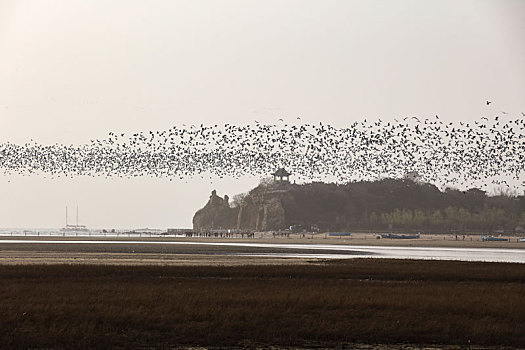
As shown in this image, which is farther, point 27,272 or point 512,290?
point 27,272

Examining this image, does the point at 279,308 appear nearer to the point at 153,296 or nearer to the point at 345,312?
the point at 345,312

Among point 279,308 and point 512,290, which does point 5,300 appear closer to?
point 279,308

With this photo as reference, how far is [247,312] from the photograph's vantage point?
4109cm

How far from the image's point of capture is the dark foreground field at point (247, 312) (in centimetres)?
3650

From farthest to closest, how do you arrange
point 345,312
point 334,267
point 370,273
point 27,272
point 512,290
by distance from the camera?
point 334,267 → point 370,273 → point 27,272 → point 512,290 → point 345,312

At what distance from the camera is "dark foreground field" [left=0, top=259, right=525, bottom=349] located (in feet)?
120

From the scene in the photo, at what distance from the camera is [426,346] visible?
119ft

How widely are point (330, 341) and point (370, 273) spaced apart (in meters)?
31.5

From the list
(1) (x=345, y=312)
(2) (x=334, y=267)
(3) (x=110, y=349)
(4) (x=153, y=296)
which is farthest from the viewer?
(2) (x=334, y=267)

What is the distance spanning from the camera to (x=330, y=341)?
36938 mm

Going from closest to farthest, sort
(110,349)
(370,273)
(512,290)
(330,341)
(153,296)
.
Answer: (110,349)
(330,341)
(153,296)
(512,290)
(370,273)

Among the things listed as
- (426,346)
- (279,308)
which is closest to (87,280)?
(279,308)

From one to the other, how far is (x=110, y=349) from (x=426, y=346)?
1322 cm

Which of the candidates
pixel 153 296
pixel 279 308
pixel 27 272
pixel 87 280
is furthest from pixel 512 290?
pixel 27 272
